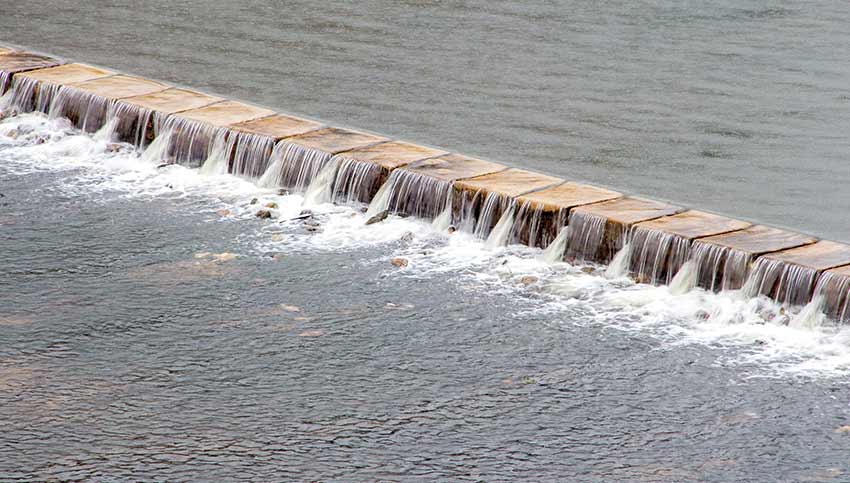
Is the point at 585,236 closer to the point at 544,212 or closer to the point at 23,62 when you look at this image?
the point at 544,212

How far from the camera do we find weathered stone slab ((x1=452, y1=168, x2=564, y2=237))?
6289 millimetres

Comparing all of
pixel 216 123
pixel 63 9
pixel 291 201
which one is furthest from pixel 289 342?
pixel 63 9

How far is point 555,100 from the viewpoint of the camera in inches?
317

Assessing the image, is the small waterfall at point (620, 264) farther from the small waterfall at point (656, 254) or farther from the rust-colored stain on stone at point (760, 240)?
the rust-colored stain on stone at point (760, 240)

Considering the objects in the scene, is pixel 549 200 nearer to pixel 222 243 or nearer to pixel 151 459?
pixel 222 243

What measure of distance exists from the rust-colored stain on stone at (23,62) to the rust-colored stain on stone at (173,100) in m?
1.09

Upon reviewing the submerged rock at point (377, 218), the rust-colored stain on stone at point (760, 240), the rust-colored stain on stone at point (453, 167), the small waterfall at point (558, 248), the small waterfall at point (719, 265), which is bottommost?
the submerged rock at point (377, 218)

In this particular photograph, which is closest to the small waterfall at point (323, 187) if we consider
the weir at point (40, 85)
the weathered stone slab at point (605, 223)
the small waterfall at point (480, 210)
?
the small waterfall at point (480, 210)

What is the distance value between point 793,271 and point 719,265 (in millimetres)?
319

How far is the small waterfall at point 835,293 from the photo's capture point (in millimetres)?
5234

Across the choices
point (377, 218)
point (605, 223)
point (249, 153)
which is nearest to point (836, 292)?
point (605, 223)

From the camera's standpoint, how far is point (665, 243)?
18.8 ft

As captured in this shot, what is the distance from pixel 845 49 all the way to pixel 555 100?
8.70 ft

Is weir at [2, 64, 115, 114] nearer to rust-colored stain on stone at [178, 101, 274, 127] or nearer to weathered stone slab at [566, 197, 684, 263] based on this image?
rust-colored stain on stone at [178, 101, 274, 127]
